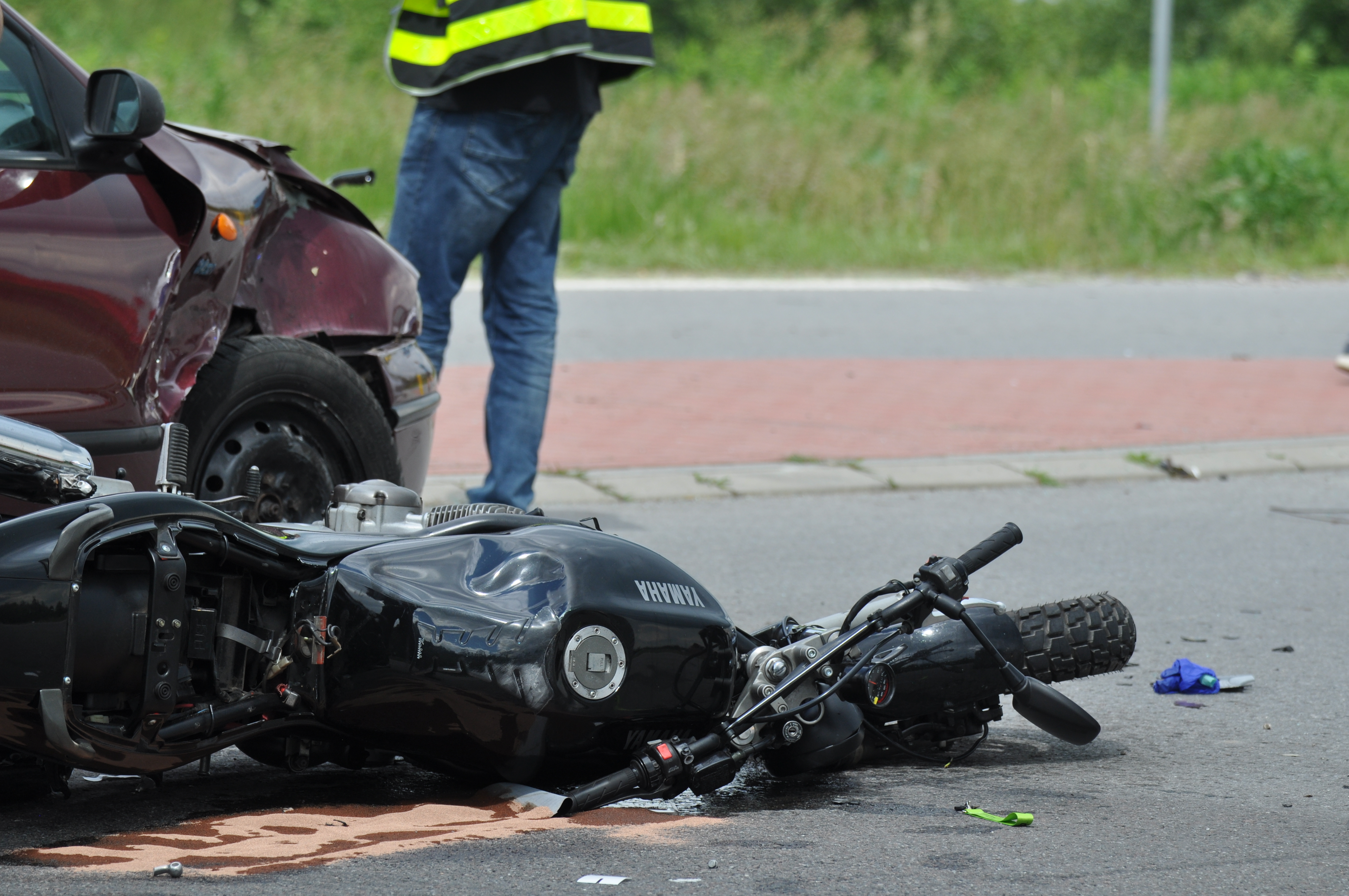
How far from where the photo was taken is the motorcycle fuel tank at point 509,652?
2832mm

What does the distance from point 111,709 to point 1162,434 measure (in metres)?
5.88

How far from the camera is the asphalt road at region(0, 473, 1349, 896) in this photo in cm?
268

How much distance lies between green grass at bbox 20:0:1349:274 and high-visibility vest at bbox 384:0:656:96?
7649 millimetres

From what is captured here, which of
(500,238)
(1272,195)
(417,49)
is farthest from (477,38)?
(1272,195)

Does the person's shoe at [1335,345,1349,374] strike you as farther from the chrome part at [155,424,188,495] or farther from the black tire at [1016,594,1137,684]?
the chrome part at [155,424,188,495]

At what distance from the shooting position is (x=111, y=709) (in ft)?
8.98

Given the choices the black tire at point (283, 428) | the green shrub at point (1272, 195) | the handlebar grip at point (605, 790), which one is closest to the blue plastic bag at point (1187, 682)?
the handlebar grip at point (605, 790)

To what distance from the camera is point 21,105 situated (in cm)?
367

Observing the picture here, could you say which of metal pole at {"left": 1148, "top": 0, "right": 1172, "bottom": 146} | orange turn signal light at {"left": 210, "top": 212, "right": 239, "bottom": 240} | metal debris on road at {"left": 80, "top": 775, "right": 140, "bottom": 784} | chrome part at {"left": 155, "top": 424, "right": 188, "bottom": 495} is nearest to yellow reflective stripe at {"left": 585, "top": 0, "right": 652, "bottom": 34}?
orange turn signal light at {"left": 210, "top": 212, "right": 239, "bottom": 240}

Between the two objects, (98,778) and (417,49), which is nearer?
(98,778)

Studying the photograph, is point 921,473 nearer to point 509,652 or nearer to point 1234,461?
point 1234,461

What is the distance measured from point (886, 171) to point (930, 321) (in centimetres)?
518

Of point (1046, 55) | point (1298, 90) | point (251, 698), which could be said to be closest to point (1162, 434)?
point (251, 698)

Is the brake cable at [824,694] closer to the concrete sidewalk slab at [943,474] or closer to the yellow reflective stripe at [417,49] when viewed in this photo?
the yellow reflective stripe at [417,49]
